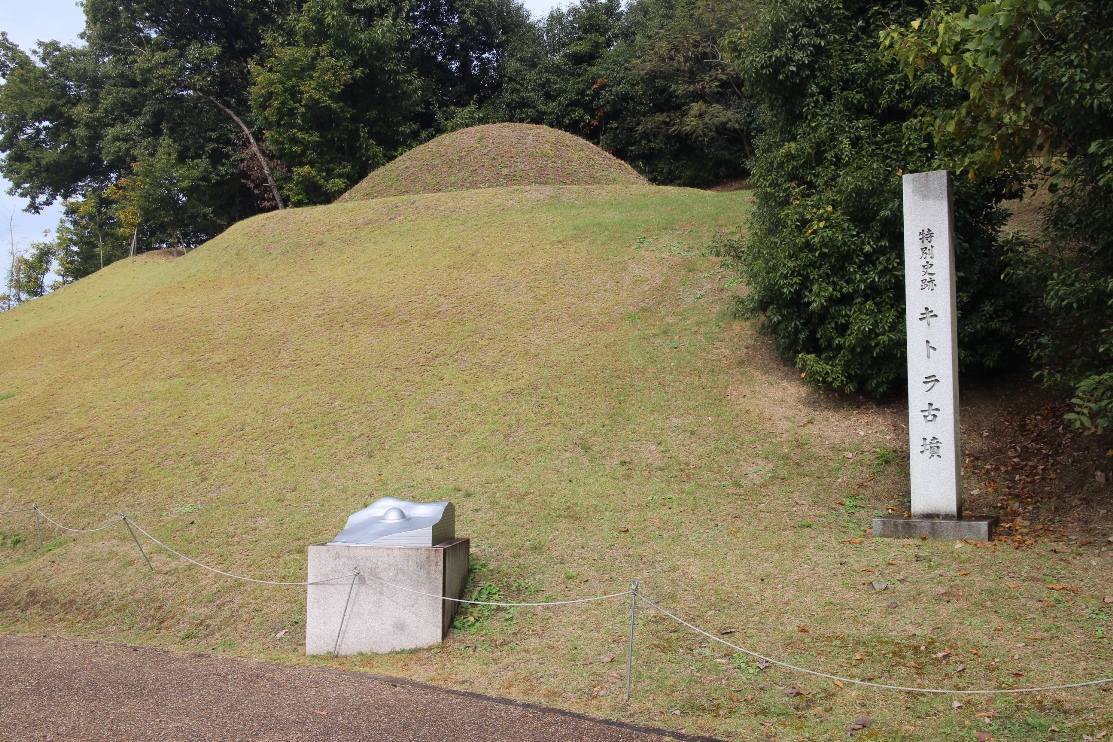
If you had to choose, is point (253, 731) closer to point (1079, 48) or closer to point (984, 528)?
point (984, 528)

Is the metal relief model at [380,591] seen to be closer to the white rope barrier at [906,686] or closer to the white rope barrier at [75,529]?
the white rope barrier at [906,686]

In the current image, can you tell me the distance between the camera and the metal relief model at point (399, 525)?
639 centimetres

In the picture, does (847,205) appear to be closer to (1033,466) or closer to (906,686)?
(1033,466)

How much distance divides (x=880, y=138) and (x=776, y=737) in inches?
321

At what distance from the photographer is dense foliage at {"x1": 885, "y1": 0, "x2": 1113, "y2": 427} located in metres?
6.41

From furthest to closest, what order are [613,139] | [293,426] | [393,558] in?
[613,139]
[293,426]
[393,558]

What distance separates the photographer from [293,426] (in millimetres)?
11711

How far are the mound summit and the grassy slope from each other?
4.14 m

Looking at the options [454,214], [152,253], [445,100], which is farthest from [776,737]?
[445,100]

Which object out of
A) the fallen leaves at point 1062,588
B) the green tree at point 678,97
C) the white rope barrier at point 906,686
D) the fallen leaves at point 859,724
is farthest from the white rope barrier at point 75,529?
Answer: the green tree at point 678,97

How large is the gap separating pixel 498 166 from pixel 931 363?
731 inches

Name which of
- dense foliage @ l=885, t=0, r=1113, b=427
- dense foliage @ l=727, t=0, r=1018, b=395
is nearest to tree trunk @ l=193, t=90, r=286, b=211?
dense foliage @ l=727, t=0, r=1018, b=395

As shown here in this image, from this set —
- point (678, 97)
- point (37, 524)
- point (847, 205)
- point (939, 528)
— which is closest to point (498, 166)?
point (678, 97)

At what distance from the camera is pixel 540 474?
31.5 feet
